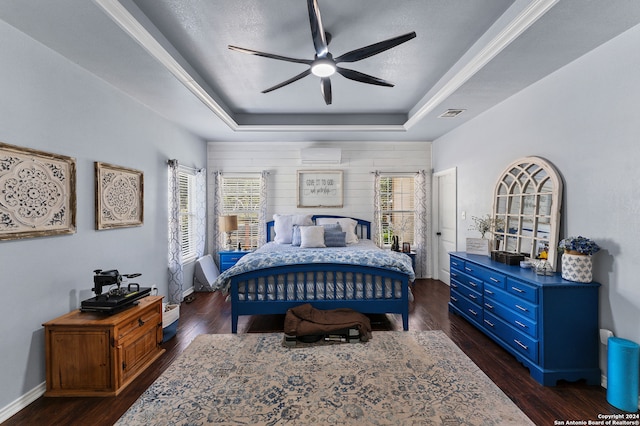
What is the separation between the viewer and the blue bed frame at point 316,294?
3076 millimetres

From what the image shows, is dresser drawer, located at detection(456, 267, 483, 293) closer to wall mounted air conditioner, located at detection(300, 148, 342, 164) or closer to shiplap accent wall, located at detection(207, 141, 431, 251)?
shiplap accent wall, located at detection(207, 141, 431, 251)

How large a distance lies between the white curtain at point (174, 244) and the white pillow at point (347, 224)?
2393 mm

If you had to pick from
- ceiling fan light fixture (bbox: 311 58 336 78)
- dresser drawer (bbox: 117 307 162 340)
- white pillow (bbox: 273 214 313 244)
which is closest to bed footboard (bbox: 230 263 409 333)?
dresser drawer (bbox: 117 307 162 340)

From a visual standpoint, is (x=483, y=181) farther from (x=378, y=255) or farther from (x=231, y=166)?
(x=231, y=166)

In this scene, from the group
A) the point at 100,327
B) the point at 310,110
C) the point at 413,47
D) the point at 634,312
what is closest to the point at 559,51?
the point at 413,47

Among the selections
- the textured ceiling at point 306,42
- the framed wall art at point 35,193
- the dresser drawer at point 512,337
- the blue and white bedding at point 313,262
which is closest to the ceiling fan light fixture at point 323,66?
the textured ceiling at point 306,42

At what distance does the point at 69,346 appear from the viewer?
2.11m

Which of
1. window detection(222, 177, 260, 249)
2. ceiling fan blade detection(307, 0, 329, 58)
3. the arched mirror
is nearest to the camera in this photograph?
ceiling fan blade detection(307, 0, 329, 58)

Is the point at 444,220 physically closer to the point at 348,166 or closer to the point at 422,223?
the point at 422,223

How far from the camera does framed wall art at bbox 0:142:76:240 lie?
1904 millimetres

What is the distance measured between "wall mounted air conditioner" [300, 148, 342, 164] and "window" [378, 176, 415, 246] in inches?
39.3

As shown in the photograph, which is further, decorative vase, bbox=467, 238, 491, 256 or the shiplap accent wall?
the shiplap accent wall

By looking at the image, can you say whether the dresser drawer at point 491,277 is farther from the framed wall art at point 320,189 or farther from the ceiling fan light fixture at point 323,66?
the framed wall art at point 320,189

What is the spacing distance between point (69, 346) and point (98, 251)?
0.92 meters
